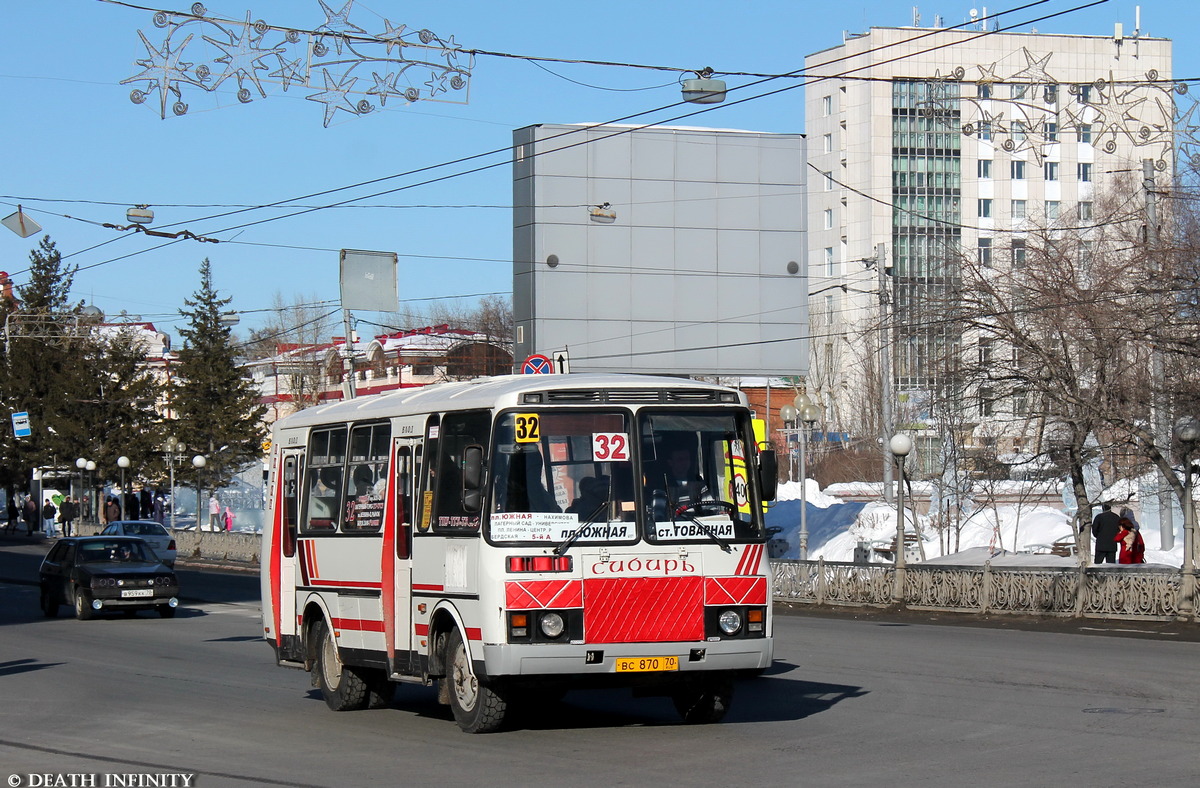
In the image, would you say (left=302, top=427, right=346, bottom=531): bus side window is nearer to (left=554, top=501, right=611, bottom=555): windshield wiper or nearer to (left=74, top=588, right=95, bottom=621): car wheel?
(left=554, top=501, right=611, bottom=555): windshield wiper

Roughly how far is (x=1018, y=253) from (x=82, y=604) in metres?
19.4

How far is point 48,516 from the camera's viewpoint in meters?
78.1

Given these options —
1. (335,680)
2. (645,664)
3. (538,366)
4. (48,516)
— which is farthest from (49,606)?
(48,516)

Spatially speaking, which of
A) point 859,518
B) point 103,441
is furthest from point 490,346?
point 859,518

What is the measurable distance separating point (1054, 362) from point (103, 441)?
63.4 m

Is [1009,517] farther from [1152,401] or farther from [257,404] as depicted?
[257,404]

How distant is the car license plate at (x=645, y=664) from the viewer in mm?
10977

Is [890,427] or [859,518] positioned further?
[859,518]

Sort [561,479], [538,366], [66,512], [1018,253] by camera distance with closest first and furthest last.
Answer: [561,479]
[538,366]
[1018,253]
[66,512]

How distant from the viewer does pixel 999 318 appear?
2806cm

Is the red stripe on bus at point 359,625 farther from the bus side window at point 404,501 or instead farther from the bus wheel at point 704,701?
the bus wheel at point 704,701

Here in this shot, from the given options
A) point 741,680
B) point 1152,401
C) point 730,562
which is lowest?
point 741,680

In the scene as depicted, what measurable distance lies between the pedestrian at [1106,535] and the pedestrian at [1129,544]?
4.8 inches

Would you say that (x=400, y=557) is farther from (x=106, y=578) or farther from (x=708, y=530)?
(x=106, y=578)
